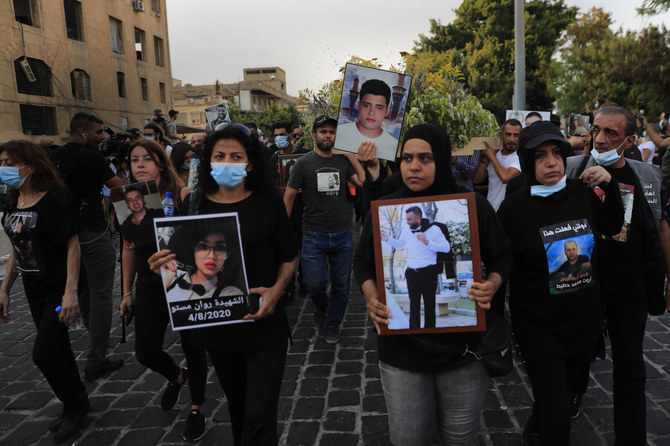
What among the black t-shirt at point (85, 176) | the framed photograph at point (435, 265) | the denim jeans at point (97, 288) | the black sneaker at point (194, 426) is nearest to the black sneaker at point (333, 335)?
the black sneaker at point (194, 426)

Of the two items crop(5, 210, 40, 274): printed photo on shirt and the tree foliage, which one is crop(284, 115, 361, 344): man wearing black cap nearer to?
crop(5, 210, 40, 274): printed photo on shirt

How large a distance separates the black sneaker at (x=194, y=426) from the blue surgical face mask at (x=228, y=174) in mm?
1847

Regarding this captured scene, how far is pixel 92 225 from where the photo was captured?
4.58 metres

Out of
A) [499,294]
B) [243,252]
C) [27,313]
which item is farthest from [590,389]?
[27,313]

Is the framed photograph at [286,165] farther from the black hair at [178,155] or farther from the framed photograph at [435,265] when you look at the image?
the framed photograph at [435,265]

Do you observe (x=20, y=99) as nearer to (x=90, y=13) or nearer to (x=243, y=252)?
(x=90, y=13)

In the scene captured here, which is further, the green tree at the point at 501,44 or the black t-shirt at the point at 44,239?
the green tree at the point at 501,44

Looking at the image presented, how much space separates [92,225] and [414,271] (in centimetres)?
363

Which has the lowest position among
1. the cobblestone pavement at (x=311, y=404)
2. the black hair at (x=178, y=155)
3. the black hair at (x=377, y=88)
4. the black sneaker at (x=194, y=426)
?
the cobblestone pavement at (x=311, y=404)

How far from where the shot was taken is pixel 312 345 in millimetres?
5059

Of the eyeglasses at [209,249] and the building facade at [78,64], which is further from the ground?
the building facade at [78,64]

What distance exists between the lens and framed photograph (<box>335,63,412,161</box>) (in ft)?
11.3

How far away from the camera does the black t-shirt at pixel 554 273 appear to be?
100 inches

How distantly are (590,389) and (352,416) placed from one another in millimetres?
1963
